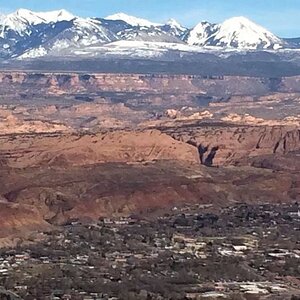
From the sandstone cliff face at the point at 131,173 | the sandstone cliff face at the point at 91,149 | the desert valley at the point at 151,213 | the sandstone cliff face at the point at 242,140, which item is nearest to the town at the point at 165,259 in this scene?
the desert valley at the point at 151,213

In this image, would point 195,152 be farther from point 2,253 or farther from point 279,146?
point 2,253

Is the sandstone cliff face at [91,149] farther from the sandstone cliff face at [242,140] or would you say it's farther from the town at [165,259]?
the town at [165,259]

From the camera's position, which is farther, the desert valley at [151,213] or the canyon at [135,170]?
the canyon at [135,170]

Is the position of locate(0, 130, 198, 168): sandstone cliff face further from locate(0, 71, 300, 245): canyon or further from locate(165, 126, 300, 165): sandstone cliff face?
locate(165, 126, 300, 165): sandstone cliff face

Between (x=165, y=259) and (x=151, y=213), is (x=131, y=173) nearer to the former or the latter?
(x=151, y=213)

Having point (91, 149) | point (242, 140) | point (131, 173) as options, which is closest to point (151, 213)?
point (131, 173)

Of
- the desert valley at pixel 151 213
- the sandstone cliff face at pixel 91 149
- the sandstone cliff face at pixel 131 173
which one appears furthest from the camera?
the sandstone cliff face at pixel 91 149

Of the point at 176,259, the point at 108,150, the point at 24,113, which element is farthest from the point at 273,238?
the point at 24,113

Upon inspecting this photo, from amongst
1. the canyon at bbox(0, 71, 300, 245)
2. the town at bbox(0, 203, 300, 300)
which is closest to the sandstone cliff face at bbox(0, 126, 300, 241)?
the canyon at bbox(0, 71, 300, 245)
